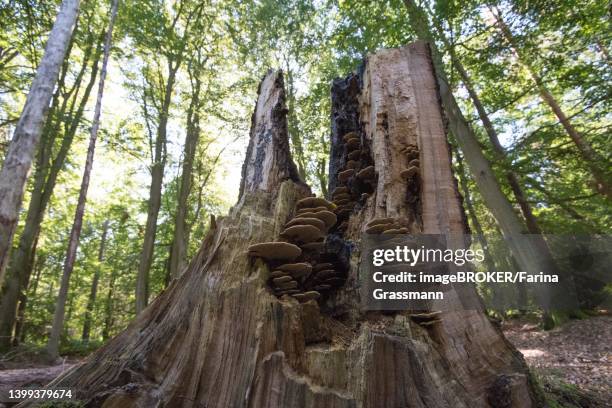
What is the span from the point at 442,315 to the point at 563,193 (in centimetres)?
1185

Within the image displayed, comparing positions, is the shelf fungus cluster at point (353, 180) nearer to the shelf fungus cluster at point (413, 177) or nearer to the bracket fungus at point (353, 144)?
the bracket fungus at point (353, 144)

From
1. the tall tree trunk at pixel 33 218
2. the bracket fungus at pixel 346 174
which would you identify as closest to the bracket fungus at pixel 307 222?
the bracket fungus at pixel 346 174

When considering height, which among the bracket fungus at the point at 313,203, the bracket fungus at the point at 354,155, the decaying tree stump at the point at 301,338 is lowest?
the decaying tree stump at the point at 301,338

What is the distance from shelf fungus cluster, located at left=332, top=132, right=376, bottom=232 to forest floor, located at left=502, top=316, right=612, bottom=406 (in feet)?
7.84

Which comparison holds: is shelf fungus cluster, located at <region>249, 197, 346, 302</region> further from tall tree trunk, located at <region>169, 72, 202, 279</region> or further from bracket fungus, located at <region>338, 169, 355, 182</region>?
tall tree trunk, located at <region>169, 72, 202, 279</region>

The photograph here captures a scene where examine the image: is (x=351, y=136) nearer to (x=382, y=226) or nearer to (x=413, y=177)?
(x=413, y=177)

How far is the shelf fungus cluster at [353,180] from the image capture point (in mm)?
3040

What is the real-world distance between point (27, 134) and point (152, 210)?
735 centimetres

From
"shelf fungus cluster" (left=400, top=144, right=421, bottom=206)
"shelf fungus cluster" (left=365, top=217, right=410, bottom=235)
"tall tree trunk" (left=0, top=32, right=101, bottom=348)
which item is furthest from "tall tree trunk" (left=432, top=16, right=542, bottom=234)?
"tall tree trunk" (left=0, top=32, right=101, bottom=348)

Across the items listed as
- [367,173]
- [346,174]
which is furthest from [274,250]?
[346,174]

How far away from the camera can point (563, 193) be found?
10734 millimetres

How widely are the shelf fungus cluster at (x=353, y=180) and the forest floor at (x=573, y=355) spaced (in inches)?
94.1

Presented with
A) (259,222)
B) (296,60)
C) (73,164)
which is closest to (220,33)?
(296,60)

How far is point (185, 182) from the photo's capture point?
13508mm
